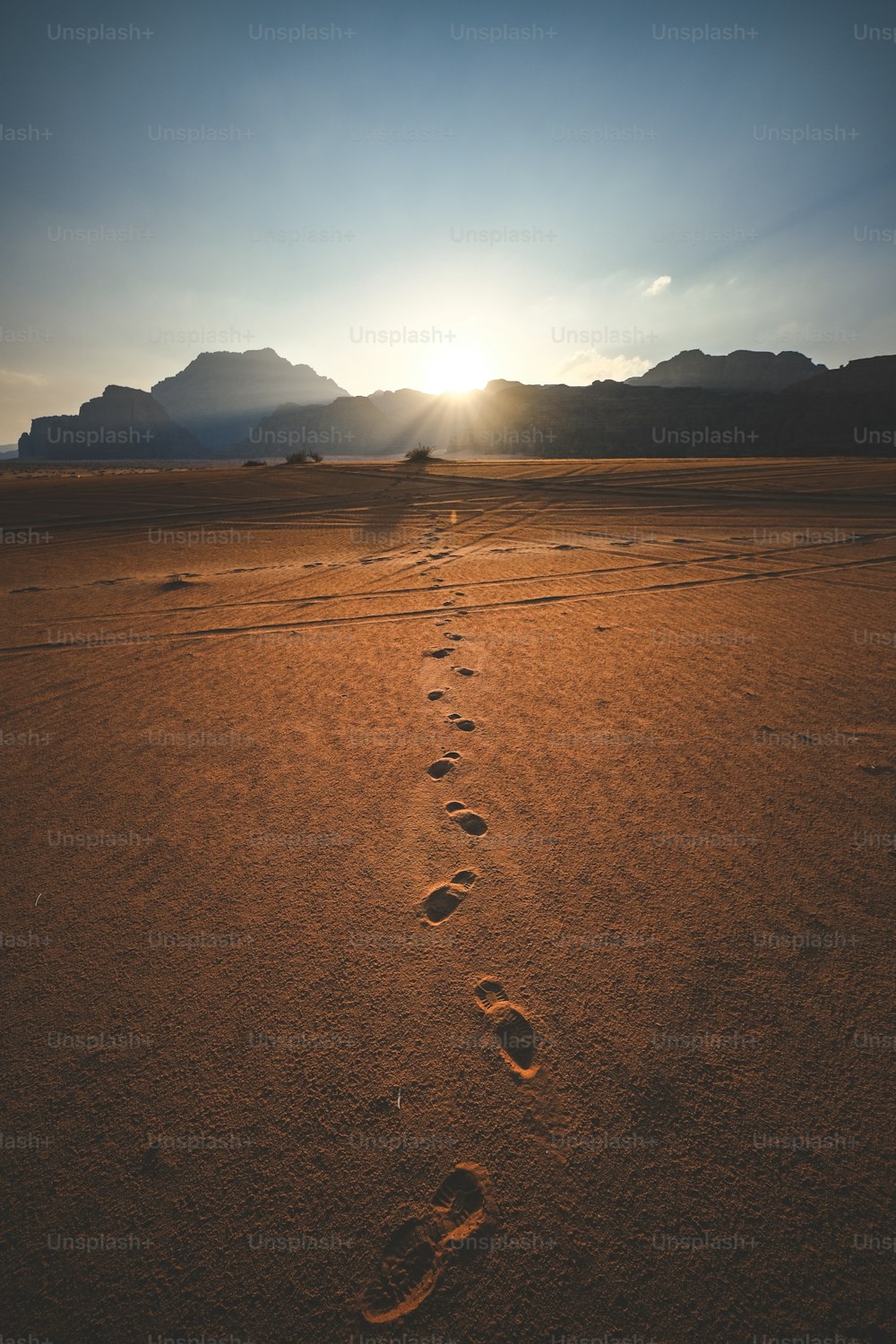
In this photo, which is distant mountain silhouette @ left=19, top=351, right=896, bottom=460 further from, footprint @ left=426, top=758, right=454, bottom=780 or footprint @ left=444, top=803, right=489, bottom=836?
footprint @ left=444, top=803, right=489, bottom=836

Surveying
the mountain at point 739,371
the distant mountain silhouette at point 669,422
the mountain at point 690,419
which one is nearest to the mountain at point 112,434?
the distant mountain silhouette at point 669,422

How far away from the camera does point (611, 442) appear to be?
61.6 meters

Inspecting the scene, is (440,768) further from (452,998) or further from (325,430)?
(325,430)

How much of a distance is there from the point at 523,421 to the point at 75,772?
8389cm

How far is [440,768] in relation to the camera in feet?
11.0

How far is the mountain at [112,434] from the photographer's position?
122 m

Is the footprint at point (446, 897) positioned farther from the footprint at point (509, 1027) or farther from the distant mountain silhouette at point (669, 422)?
the distant mountain silhouette at point (669, 422)

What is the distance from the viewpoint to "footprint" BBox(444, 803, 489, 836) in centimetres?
281

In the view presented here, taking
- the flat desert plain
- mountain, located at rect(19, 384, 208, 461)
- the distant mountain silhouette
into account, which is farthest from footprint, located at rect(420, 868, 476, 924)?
mountain, located at rect(19, 384, 208, 461)

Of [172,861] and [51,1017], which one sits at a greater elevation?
[172,861]

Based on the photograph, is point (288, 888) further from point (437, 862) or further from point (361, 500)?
point (361, 500)

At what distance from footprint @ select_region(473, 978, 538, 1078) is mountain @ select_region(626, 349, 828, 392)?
134 metres

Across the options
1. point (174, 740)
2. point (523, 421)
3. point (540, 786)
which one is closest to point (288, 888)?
point (540, 786)

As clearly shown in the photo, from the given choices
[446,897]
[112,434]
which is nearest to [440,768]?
[446,897]
